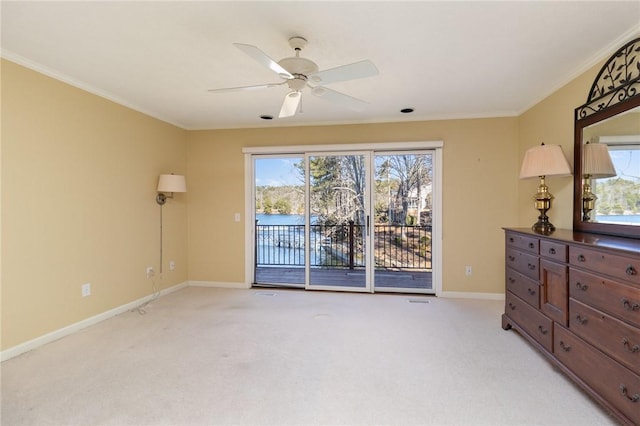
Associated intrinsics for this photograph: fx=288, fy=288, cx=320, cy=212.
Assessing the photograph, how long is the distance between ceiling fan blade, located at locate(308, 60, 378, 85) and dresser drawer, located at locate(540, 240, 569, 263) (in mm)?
1759

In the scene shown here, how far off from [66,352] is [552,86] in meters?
5.02

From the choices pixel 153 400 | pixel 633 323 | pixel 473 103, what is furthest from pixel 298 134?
pixel 633 323

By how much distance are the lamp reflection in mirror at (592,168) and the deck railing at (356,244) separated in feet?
5.91

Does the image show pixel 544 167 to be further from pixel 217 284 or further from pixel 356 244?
pixel 217 284

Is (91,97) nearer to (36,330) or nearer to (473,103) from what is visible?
(36,330)

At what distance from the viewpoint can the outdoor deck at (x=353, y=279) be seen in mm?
4246

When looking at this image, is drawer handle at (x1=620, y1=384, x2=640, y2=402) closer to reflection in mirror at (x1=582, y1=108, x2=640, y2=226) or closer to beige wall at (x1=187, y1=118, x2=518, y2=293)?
reflection in mirror at (x1=582, y1=108, x2=640, y2=226)

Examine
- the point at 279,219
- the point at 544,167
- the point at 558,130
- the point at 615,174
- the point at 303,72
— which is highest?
the point at 303,72

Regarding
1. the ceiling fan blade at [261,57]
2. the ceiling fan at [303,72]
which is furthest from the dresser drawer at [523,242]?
the ceiling fan blade at [261,57]

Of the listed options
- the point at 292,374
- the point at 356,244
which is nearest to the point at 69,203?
the point at 292,374

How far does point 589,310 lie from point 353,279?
9.51ft

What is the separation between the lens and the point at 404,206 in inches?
159

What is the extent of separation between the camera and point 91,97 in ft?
9.60

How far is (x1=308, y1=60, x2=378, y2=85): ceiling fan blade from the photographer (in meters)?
1.73
